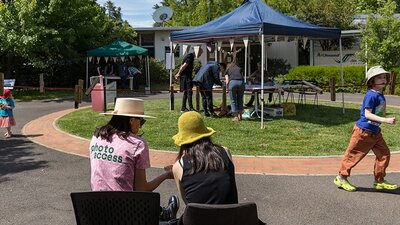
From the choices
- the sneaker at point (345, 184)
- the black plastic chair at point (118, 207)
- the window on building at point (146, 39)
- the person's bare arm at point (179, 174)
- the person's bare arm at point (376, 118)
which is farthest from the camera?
the window on building at point (146, 39)

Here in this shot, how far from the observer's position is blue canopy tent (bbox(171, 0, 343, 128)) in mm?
10852

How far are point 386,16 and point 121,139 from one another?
20.0m

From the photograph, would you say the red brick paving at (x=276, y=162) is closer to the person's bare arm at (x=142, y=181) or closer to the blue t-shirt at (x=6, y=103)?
the blue t-shirt at (x=6, y=103)

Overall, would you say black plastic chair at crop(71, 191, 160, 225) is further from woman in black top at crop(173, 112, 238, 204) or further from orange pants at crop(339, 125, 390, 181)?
orange pants at crop(339, 125, 390, 181)

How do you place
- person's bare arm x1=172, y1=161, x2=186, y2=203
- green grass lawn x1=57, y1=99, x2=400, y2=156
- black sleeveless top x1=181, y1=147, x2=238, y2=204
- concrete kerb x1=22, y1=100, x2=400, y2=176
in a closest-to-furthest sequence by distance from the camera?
black sleeveless top x1=181, y1=147, x2=238, y2=204
person's bare arm x1=172, y1=161, x2=186, y2=203
concrete kerb x1=22, y1=100, x2=400, y2=176
green grass lawn x1=57, y1=99, x2=400, y2=156

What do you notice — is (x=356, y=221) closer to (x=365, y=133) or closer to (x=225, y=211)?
(x=365, y=133)

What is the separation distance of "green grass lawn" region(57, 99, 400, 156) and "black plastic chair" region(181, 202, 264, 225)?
5577 mm

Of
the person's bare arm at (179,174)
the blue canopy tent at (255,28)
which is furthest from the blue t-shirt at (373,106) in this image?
the blue canopy tent at (255,28)

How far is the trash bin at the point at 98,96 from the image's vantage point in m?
13.4

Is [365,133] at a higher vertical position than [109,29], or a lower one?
lower

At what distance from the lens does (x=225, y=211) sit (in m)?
2.55

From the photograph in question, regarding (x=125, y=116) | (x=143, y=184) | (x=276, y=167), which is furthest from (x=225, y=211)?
(x=276, y=167)

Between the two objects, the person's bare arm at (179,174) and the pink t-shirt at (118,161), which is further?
the pink t-shirt at (118,161)

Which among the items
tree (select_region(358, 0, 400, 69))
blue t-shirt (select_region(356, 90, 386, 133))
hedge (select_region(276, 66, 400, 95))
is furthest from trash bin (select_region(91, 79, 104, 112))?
tree (select_region(358, 0, 400, 69))
